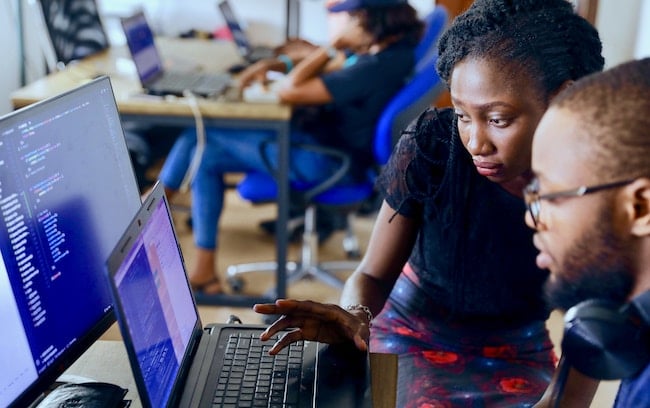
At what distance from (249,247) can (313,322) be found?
79.9 inches

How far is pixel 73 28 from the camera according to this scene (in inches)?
119

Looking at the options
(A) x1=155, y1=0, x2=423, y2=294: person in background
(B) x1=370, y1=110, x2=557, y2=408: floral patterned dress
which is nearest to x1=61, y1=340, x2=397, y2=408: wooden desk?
(B) x1=370, y1=110, x2=557, y2=408: floral patterned dress

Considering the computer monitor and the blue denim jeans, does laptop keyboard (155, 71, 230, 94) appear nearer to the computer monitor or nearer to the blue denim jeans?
the blue denim jeans

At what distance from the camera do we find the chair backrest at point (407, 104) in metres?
2.34

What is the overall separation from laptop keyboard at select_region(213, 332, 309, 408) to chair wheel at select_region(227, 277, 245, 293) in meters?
1.63

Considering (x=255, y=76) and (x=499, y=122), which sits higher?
(x=499, y=122)

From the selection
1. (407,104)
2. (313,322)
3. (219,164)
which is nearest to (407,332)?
(313,322)

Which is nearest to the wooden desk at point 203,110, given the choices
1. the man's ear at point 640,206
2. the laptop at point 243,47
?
the laptop at point 243,47

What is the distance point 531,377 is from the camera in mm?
1280

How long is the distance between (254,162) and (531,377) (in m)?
1.42

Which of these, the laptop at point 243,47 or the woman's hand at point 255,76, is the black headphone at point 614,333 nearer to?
the woman's hand at point 255,76

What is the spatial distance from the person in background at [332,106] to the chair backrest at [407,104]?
0.08m

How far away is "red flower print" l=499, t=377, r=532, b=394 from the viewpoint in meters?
1.25

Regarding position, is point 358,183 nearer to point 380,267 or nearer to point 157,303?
point 380,267
